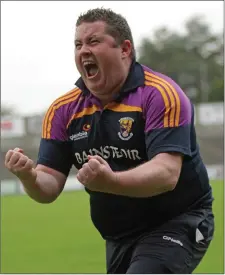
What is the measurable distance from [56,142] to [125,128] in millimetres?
567

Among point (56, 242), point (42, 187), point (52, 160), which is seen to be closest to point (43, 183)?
point (42, 187)

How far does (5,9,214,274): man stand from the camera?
183 inches

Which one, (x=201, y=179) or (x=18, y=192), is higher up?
(x=201, y=179)

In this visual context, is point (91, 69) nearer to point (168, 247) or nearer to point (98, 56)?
point (98, 56)

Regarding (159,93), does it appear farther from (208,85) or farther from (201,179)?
(208,85)

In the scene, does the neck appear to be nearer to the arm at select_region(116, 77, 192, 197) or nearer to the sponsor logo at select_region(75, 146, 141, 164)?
the arm at select_region(116, 77, 192, 197)

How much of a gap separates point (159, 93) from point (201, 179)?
68 cm

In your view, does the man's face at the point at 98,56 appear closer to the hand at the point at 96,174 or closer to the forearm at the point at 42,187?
the forearm at the point at 42,187

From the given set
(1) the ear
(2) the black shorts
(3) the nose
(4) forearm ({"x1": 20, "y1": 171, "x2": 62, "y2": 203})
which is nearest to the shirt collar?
(1) the ear

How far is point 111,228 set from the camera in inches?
204

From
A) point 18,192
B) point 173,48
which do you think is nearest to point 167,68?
point 173,48

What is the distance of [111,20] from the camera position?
4.78 metres

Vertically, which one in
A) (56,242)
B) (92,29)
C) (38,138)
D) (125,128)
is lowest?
(56,242)

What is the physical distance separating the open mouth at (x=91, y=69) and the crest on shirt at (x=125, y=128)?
1.11 ft
